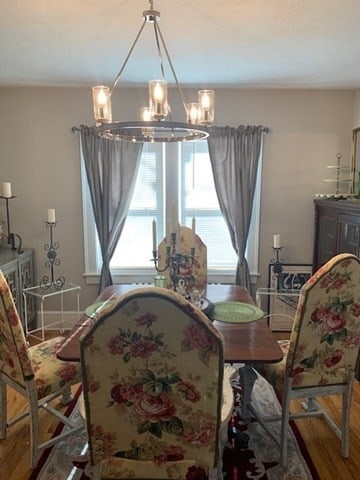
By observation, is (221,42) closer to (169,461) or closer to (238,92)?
(238,92)

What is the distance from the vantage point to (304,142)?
3656 millimetres

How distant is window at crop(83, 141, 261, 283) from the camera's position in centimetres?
371

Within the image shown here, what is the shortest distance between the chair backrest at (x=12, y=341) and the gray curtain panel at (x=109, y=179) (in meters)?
1.84

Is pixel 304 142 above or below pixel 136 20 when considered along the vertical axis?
below

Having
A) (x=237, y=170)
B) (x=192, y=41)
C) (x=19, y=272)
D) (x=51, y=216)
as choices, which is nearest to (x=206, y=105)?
(x=192, y=41)

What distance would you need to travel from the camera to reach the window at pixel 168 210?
3715 millimetres

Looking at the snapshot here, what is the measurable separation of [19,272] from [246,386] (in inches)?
91.1

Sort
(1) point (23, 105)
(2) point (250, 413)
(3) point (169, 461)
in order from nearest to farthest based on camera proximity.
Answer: (3) point (169, 461), (2) point (250, 413), (1) point (23, 105)

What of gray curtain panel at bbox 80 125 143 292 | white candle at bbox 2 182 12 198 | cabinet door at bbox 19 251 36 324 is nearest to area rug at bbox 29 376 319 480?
cabinet door at bbox 19 251 36 324

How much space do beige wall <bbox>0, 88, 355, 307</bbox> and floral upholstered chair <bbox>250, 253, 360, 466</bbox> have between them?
1.98 meters

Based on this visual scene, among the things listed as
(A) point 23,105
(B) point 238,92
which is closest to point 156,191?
(B) point 238,92

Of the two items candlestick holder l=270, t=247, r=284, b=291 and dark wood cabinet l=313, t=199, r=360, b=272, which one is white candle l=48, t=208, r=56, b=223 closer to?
candlestick holder l=270, t=247, r=284, b=291

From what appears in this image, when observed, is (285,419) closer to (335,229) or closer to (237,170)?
(335,229)

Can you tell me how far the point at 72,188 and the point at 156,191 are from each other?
0.85 metres
